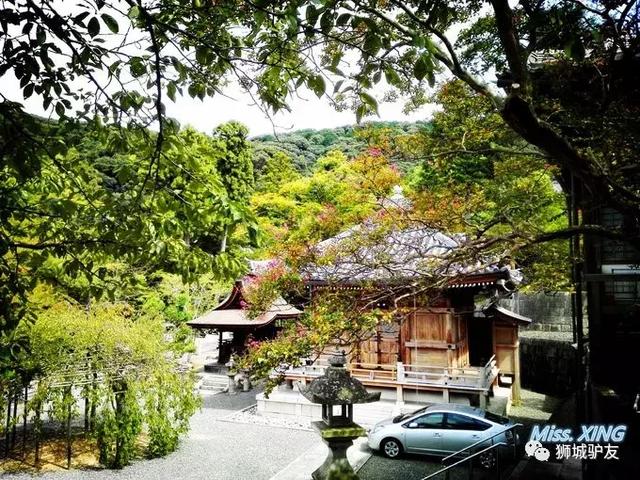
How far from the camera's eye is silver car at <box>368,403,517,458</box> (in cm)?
1058

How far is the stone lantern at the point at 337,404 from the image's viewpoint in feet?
19.2

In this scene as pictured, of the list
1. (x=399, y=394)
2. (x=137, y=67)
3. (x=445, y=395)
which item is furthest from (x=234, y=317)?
(x=137, y=67)

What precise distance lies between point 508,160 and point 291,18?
771 cm

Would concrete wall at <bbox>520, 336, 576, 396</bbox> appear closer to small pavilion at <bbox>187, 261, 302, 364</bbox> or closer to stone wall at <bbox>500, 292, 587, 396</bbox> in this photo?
stone wall at <bbox>500, 292, 587, 396</bbox>

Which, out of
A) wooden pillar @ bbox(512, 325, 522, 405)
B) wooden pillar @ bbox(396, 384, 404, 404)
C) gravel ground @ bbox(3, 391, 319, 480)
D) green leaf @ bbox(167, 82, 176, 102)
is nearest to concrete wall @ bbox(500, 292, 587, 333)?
wooden pillar @ bbox(512, 325, 522, 405)

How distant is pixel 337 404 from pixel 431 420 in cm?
559

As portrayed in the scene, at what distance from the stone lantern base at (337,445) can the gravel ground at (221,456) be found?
4953mm

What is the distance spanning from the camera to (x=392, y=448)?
11.1 metres

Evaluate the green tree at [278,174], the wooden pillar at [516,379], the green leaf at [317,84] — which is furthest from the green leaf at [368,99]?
the green tree at [278,174]

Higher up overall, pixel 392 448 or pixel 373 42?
pixel 373 42

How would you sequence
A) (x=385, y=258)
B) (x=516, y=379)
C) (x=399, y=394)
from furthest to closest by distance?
(x=516, y=379)
(x=399, y=394)
(x=385, y=258)

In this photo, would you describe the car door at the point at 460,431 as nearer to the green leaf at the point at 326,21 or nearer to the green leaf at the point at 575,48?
the green leaf at the point at 575,48

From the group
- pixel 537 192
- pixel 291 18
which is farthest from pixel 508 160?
pixel 291 18

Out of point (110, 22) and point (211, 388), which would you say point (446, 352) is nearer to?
point (211, 388)
